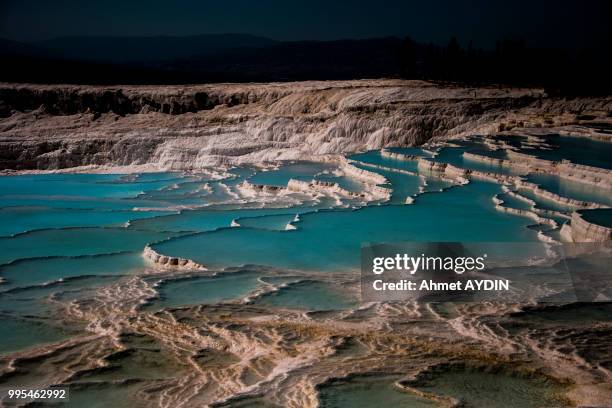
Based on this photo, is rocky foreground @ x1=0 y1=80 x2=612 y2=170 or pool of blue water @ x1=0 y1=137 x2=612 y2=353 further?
rocky foreground @ x1=0 y1=80 x2=612 y2=170

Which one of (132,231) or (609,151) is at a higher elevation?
(609,151)

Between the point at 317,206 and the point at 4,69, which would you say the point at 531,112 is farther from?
the point at 4,69

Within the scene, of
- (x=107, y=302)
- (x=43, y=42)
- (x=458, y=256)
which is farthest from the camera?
(x=43, y=42)

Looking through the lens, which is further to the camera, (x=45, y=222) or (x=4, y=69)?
(x=4, y=69)

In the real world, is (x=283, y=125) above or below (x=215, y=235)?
above

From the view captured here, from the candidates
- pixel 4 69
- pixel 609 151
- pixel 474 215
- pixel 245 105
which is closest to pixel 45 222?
pixel 474 215

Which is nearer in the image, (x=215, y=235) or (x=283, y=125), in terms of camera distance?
(x=215, y=235)

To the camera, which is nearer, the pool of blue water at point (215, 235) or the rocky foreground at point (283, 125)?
the pool of blue water at point (215, 235)

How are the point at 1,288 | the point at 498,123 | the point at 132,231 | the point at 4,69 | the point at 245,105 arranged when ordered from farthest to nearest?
1. the point at 4,69
2. the point at 245,105
3. the point at 498,123
4. the point at 132,231
5. the point at 1,288
